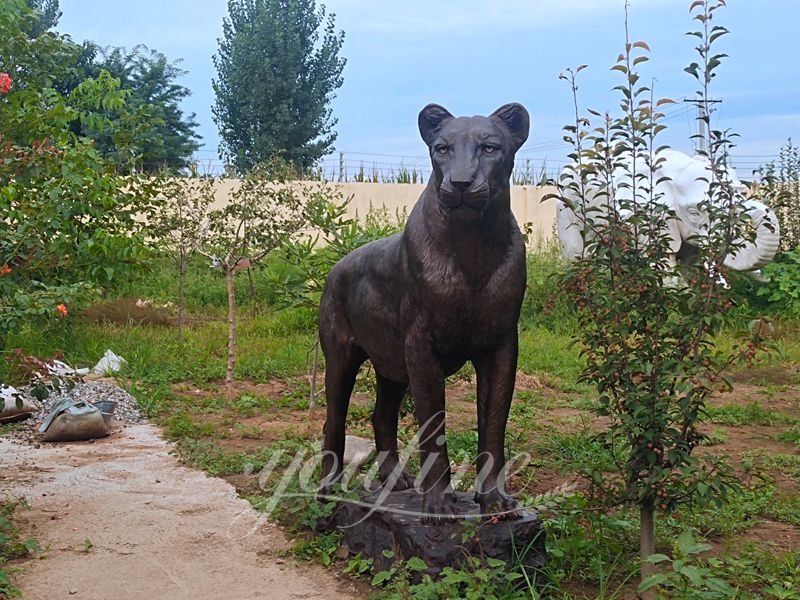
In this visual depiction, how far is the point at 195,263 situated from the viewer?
48.3ft

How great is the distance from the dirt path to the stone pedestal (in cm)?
28

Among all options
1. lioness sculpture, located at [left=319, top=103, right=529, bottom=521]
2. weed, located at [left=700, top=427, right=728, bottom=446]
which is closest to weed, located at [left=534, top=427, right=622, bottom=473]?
weed, located at [left=700, top=427, right=728, bottom=446]

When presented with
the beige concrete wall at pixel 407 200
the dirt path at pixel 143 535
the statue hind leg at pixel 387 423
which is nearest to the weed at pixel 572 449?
the statue hind leg at pixel 387 423

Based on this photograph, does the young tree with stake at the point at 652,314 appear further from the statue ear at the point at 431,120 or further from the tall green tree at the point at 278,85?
the tall green tree at the point at 278,85

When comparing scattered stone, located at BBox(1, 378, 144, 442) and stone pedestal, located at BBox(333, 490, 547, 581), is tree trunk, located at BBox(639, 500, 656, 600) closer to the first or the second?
stone pedestal, located at BBox(333, 490, 547, 581)

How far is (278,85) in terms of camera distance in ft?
82.6

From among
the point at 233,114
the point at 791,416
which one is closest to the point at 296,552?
the point at 791,416

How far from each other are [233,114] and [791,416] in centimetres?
2126

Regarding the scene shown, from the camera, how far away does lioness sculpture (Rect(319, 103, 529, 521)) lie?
3.56m

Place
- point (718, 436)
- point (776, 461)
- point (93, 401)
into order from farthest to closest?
point (93, 401)
point (718, 436)
point (776, 461)

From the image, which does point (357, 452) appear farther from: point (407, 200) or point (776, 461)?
point (407, 200)

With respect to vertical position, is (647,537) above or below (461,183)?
below

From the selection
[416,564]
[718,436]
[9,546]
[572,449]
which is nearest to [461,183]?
[416,564]

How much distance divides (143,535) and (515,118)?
282 cm
